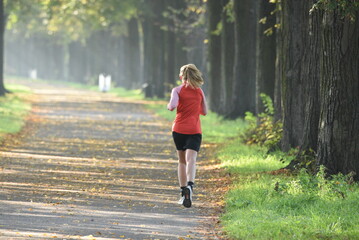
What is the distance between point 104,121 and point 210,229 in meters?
20.8

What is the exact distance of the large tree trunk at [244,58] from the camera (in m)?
26.2

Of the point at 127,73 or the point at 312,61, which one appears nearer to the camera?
the point at 312,61

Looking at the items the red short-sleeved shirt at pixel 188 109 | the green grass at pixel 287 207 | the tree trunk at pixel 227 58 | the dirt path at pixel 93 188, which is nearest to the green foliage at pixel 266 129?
the dirt path at pixel 93 188

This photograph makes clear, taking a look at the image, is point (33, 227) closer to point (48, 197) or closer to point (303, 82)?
point (48, 197)

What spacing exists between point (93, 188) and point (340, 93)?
155 inches

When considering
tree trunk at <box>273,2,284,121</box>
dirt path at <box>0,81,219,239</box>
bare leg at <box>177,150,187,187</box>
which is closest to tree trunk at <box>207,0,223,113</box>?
dirt path at <box>0,81,219,239</box>

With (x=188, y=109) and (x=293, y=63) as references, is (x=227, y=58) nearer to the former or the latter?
(x=293, y=63)

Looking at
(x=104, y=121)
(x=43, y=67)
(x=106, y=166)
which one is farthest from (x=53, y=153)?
(x=43, y=67)

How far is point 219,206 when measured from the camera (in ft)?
37.9

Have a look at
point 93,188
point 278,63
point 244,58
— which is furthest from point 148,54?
point 93,188

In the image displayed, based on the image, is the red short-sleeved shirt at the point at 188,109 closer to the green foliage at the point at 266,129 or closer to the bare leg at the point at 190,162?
the bare leg at the point at 190,162

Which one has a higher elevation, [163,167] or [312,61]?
[312,61]

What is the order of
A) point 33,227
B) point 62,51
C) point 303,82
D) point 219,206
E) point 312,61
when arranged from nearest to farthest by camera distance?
point 33,227 < point 219,206 < point 312,61 < point 303,82 < point 62,51

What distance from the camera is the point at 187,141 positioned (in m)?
11.4
